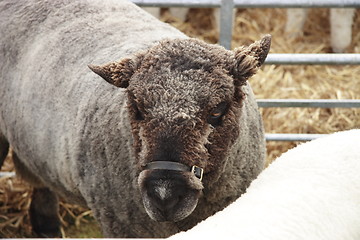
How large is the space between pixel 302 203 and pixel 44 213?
9.34 ft

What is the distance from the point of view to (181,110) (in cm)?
218

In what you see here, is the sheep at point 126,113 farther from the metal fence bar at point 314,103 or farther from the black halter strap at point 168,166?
the metal fence bar at point 314,103

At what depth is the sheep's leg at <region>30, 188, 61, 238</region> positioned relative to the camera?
13.1 ft

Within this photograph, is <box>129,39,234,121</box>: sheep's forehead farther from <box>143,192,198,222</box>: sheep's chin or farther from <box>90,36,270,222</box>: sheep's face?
<box>143,192,198,222</box>: sheep's chin

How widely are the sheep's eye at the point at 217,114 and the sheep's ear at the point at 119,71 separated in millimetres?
337

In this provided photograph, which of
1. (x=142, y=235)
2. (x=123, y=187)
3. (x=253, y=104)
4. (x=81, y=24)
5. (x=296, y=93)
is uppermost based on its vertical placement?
(x=81, y=24)

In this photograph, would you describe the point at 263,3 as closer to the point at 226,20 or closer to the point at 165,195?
the point at 226,20

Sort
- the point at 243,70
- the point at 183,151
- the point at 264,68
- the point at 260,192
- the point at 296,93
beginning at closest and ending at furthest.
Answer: the point at 260,192
the point at 183,151
the point at 243,70
the point at 296,93
the point at 264,68

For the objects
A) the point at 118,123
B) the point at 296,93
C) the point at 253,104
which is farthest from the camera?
the point at 296,93

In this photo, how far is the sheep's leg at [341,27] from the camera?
616cm

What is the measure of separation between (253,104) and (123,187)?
675 millimetres

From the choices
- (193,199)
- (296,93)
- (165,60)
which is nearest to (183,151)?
(193,199)

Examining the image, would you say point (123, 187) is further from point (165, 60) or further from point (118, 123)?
point (165, 60)

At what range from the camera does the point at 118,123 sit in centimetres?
258
